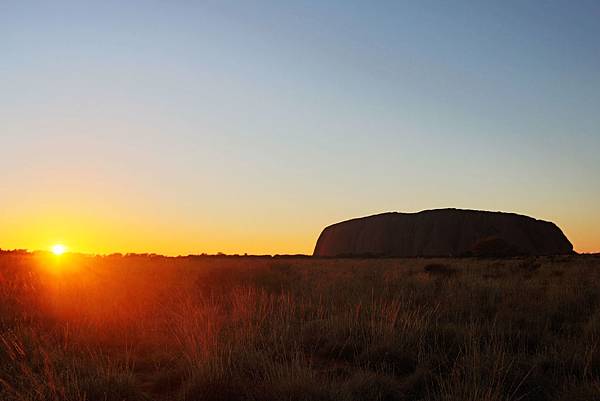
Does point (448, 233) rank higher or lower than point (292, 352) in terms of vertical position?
higher

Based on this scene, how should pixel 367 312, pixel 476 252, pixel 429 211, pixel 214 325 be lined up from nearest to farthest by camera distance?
pixel 214 325 → pixel 367 312 → pixel 476 252 → pixel 429 211

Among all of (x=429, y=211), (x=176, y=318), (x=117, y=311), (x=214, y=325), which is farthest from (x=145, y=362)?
(x=429, y=211)

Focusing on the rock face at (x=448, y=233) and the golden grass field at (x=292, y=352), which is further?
the rock face at (x=448, y=233)

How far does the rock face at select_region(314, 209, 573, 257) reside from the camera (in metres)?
106

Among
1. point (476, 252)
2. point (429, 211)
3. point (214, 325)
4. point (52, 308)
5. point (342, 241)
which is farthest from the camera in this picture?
point (342, 241)

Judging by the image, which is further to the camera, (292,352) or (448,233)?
(448,233)

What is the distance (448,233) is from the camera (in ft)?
359

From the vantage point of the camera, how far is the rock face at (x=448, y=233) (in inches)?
4193

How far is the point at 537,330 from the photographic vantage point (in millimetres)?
7551

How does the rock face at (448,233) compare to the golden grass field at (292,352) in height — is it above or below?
above

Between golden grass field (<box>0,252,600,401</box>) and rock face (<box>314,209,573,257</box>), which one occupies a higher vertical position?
rock face (<box>314,209,573,257</box>)

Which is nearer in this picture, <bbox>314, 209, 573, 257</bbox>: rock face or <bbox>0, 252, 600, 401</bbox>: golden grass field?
<bbox>0, 252, 600, 401</bbox>: golden grass field

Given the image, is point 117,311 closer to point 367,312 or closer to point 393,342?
point 367,312

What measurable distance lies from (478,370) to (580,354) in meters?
1.84
